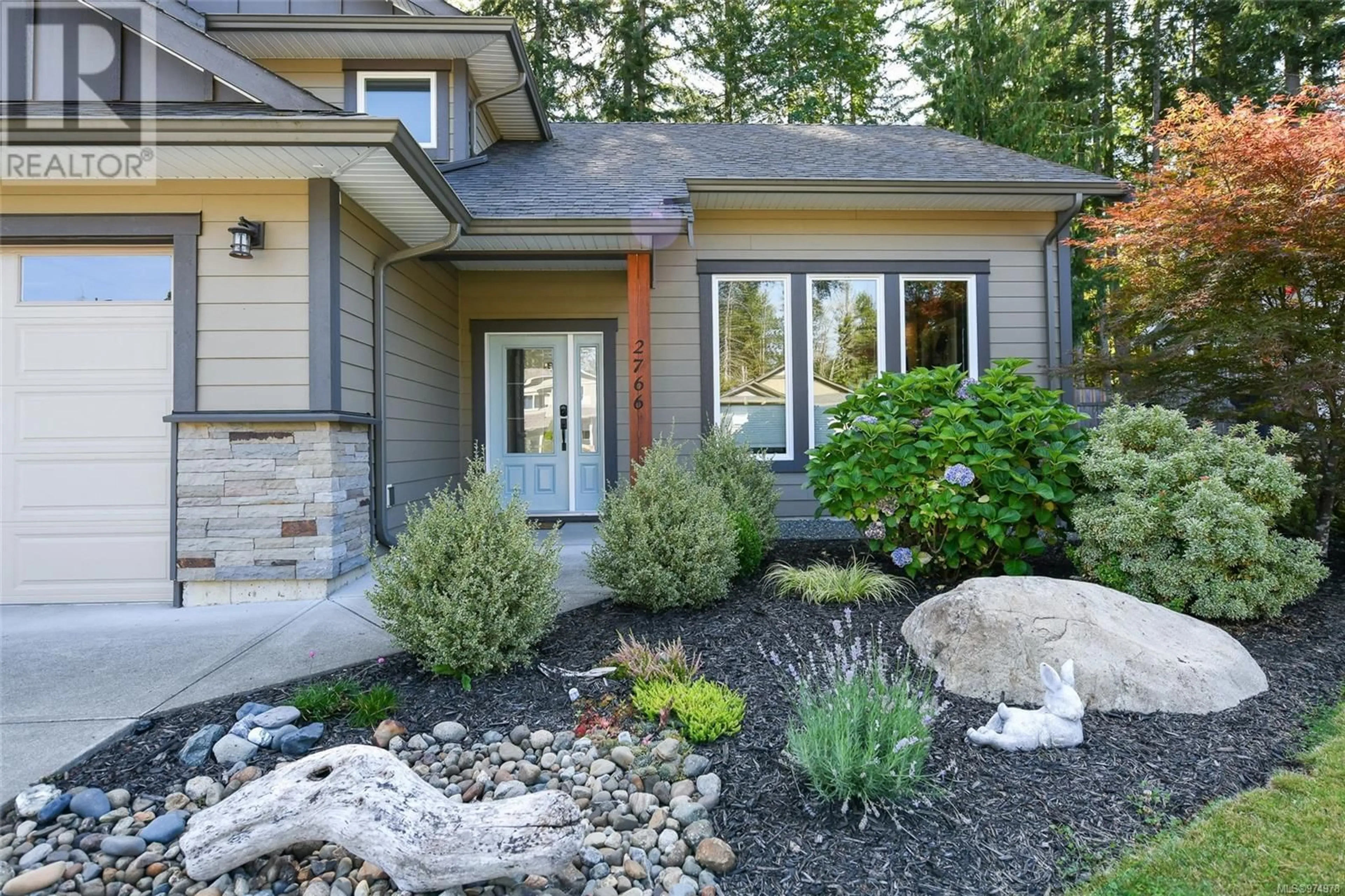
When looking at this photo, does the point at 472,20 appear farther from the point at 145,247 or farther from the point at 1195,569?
the point at 1195,569

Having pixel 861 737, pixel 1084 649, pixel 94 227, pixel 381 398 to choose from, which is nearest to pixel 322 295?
pixel 381 398

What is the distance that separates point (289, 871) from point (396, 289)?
435cm

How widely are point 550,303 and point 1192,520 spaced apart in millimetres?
5480

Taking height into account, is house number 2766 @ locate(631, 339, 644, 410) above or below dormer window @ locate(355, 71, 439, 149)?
below

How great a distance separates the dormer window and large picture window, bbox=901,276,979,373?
489cm

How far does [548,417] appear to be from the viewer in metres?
7.12

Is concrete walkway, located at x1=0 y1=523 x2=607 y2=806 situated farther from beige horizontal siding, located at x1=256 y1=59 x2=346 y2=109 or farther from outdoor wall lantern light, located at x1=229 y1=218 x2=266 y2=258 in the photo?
beige horizontal siding, located at x1=256 y1=59 x2=346 y2=109

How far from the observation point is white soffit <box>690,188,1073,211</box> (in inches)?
240

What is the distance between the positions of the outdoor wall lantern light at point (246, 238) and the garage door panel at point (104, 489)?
1.34m

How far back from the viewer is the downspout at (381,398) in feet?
15.7

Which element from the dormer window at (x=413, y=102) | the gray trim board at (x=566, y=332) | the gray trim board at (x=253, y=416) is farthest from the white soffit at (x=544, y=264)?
the gray trim board at (x=253, y=416)

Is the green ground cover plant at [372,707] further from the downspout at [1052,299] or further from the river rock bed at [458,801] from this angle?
the downspout at [1052,299]

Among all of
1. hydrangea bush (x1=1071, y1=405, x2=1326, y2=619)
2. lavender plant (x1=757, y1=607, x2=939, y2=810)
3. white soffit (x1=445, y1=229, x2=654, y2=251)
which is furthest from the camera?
white soffit (x1=445, y1=229, x2=654, y2=251)

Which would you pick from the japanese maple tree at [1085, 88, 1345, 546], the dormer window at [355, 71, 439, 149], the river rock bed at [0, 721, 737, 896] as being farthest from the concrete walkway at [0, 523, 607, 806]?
the dormer window at [355, 71, 439, 149]
